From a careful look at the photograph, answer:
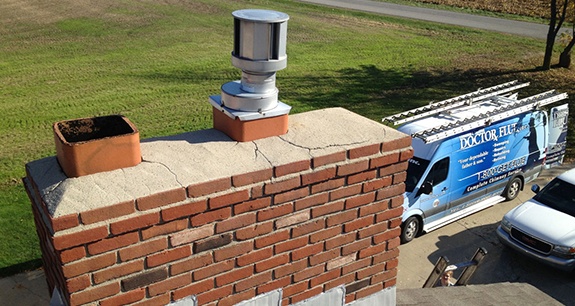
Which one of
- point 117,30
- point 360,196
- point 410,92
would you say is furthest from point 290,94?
point 360,196

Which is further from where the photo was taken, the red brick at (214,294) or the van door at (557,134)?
the van door at (557,134)

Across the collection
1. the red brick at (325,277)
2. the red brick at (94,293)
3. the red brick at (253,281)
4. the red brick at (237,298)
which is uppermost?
the red brick at (94,293)

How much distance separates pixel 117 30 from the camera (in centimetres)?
2598

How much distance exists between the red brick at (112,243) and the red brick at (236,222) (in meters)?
0.46

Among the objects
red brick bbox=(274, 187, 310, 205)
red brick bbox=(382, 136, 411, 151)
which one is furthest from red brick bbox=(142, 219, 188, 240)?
red brick bbox=(382, 136, 411, 151)

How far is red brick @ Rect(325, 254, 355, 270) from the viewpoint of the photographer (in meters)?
3.60

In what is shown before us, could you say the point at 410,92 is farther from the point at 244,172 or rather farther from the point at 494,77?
the point at 244,172

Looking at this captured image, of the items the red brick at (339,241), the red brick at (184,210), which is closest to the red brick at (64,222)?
the red brick at (184,210)

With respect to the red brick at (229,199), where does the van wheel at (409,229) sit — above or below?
below

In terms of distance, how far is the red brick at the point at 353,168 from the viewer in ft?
11.0

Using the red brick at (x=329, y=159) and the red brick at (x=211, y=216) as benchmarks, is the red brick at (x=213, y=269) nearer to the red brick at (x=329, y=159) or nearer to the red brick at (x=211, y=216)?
the red brick at (x=211, y=216)

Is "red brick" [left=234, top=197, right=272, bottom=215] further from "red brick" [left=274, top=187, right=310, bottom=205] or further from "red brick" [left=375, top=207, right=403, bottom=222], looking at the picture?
"red brick" [left=375, top=207, right=403, bottom=222]

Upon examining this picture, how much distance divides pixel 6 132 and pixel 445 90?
14.0 meters

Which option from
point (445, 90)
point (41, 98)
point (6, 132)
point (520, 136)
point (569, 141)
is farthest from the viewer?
point (445, 90)
